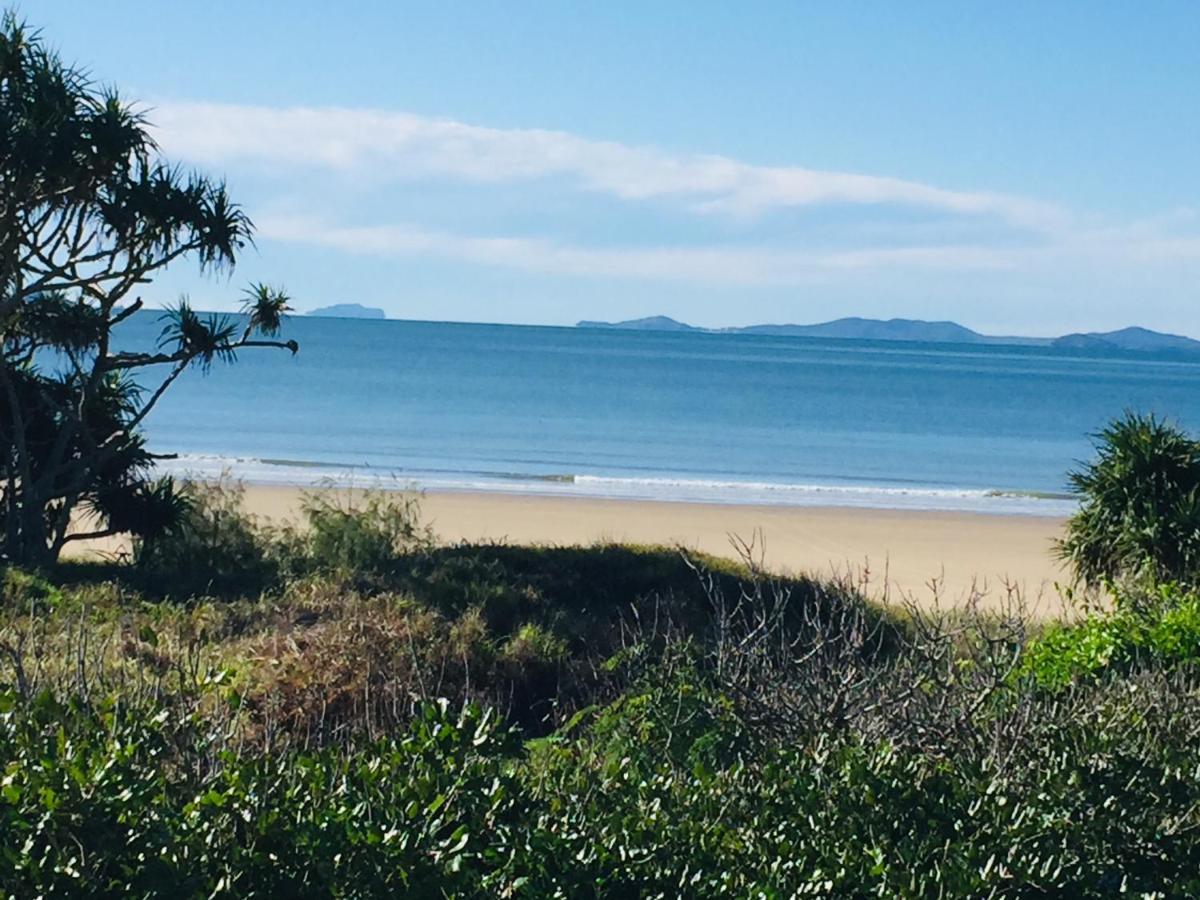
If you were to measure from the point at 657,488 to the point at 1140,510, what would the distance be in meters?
19.7

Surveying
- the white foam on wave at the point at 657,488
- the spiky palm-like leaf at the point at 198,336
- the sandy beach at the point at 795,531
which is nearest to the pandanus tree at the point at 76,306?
the spiky palm-like leaf at the point at 198,336

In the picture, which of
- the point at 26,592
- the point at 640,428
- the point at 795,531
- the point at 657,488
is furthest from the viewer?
the point at 640,428

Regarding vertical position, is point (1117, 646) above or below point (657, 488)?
above

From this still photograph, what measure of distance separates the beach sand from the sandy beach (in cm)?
2

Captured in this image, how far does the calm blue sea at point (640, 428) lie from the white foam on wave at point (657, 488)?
89 millimetres

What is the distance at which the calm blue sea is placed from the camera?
34.1 meters

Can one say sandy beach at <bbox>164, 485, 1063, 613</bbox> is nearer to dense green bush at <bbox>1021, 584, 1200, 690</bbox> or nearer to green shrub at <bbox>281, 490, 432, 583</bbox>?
green shrub at <bbox>281, 490, 432, 583</bbox>

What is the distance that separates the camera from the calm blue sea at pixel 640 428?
34.1 metres

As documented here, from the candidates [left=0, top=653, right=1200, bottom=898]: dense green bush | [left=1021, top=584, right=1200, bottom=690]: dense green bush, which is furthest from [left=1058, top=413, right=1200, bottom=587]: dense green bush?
[left=0, top=653, right=1200, bottom=898]: dense green bush

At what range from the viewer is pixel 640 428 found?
52.0 metres

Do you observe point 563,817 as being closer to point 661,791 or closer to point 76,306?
point 661,791

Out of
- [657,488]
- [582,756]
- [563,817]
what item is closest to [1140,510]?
[582,756]

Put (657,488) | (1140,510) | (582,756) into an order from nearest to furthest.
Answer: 1. (582,756)
2. (1140,510)
3. (657,488)

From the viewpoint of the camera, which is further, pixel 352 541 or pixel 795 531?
pixel 795 531
